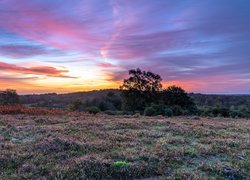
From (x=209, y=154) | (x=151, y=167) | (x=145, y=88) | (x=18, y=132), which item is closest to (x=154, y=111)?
(x=145, y=88)

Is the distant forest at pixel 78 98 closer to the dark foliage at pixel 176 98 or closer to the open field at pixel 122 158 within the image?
the dark foliage at pixel 176 98

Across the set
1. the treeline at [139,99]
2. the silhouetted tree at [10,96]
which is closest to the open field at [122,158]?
the treeline at [139,99]

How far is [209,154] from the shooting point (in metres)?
12.5

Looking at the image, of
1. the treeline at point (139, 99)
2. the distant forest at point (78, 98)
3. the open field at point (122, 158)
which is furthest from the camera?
the distant forest at point (78, 98)

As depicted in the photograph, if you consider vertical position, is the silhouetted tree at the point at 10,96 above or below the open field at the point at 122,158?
above

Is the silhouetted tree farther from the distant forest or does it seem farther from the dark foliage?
the dark foliage

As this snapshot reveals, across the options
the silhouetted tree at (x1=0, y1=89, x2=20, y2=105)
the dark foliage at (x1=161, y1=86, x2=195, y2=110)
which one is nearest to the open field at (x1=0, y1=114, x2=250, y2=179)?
the dark foliage at (x1=161, y1=86, x2=195, y2=110)

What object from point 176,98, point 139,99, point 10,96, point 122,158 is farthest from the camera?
point 139,99

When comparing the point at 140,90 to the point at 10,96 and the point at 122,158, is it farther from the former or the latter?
the point at 122,158

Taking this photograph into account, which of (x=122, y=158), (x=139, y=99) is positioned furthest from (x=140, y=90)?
(x=122, y=158)

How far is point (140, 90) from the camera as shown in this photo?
205 feet

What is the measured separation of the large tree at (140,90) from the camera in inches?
2375

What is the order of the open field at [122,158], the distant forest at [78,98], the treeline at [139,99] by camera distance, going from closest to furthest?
the open field at [122,158] < the treeline at [139,99] < the distant forest at [78,98]

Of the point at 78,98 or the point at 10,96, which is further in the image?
the point at 78,98
